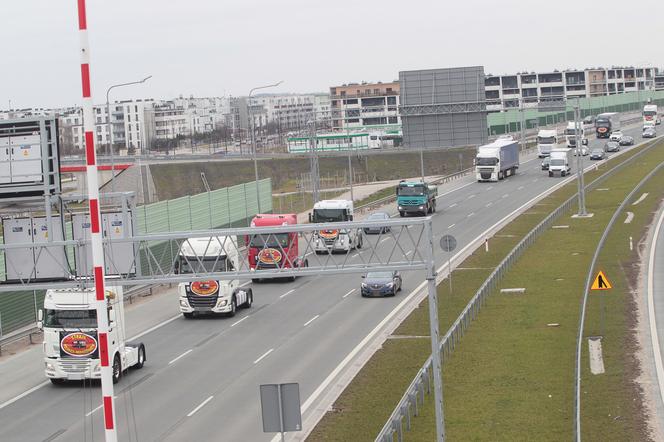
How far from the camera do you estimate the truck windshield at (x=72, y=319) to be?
105 ft

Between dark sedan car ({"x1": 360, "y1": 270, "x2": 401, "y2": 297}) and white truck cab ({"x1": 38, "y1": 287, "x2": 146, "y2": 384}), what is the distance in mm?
16678

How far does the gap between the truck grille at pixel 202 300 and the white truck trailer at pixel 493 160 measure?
59.9 m

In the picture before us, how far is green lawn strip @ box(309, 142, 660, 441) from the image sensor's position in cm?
2661

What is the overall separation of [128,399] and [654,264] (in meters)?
29.5

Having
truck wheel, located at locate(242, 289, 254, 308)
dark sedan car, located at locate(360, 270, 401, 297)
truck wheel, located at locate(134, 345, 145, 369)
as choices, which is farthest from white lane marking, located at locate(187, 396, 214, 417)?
dark sedan car, located at locate(360, 270, 401, 297)

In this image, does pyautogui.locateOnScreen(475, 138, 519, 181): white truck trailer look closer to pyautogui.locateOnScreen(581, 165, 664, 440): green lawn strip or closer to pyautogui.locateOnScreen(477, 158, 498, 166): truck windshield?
pyautogui.locateOnScreen(477, 158, 498, 166): truck windshield

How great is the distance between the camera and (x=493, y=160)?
10200cm

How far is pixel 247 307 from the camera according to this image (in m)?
46.6

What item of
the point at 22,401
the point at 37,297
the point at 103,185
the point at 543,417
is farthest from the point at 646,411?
the point at 103,185

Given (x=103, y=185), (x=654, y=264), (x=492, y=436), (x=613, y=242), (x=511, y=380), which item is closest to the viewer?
(x=492, y=436)

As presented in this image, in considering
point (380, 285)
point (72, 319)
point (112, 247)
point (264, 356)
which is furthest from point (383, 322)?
point (112, 247)

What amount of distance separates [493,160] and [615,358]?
7009 cm

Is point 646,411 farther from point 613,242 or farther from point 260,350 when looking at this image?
point 613,242

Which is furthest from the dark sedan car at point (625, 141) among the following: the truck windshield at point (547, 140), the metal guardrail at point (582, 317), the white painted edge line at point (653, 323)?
the white painted edge line at point (653, 323)
